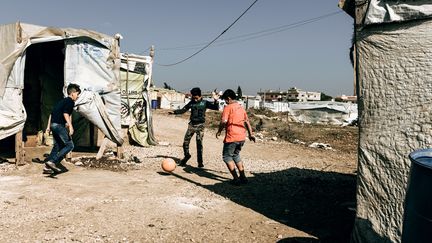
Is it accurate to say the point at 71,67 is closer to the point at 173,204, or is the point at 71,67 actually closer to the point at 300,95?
the point at 173,204

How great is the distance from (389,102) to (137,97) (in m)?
9.76

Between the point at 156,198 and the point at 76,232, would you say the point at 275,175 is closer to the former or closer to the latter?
the point at 156,198

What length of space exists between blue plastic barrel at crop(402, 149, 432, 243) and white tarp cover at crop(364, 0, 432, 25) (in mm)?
A: 1686

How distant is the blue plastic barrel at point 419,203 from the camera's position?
2.44m

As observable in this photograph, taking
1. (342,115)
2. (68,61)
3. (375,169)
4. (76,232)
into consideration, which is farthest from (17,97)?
(342,115)

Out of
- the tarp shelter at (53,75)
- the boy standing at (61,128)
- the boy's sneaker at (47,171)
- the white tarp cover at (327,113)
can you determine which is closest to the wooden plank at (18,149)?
the tarp shelter at (53,75)

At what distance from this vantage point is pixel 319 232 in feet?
15.6

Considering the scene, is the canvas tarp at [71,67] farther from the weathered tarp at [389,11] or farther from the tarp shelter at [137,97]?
the weathered tarp at [389,11]

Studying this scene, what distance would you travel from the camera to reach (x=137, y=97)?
1226cm

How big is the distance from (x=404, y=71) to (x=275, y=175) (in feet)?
17.3

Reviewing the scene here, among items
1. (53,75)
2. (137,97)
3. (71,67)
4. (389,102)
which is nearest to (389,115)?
(389,102)

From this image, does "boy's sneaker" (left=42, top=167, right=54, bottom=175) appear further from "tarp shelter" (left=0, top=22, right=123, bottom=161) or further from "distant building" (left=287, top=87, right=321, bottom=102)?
"distant building" (left=287, top=87, right=321, bottom=102)

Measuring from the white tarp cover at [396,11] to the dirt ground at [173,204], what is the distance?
9.18ft

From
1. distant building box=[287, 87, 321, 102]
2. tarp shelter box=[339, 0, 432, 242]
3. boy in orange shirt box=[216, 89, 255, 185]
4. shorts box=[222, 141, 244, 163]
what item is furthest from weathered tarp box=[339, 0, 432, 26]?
distant building box=[287, 87, 321, 102]
